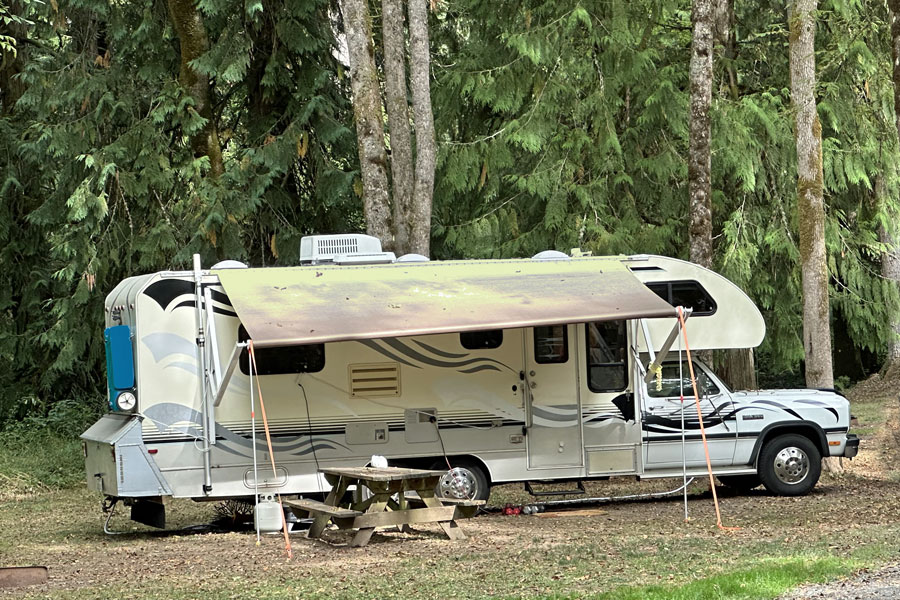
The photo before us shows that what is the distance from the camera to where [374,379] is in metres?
12.2

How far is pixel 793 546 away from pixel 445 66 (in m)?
11.3

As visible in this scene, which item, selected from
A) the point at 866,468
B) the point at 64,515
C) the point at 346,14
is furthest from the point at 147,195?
the point at 866,468

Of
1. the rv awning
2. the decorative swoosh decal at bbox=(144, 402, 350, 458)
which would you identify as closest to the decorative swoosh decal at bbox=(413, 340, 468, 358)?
the rv awning

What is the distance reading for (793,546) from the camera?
9.43 m

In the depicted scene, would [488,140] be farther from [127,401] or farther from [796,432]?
[127,401]

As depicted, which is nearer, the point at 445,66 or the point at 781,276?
the point at 781,276

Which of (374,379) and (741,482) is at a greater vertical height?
(374,379)

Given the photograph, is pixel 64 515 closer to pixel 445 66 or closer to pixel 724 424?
pixel 724 424

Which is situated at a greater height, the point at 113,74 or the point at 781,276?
the point at 113,74

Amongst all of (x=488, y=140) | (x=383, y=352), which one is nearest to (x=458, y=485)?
(x=383, y=352)

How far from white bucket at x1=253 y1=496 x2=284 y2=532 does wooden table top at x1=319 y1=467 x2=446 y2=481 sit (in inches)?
Result: 23.5

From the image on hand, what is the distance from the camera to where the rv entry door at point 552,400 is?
12547 mm

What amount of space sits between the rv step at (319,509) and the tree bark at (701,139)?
625cm

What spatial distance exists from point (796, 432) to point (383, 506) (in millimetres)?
5215
